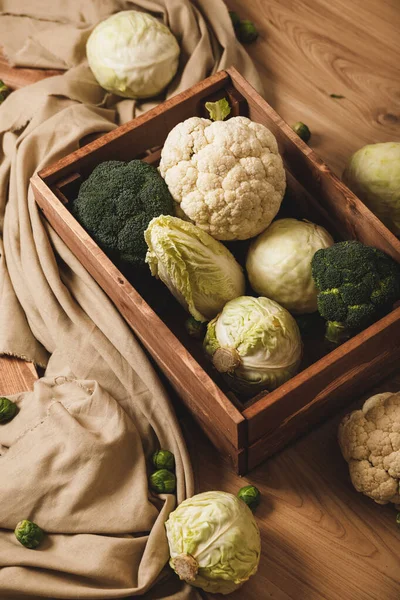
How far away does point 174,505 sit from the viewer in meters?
2.05

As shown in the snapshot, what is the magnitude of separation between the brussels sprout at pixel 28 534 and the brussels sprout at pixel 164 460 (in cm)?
35

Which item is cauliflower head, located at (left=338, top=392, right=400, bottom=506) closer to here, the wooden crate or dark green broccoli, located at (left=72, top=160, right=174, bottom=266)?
the wooden crate

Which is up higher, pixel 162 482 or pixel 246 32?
pixel 246 32

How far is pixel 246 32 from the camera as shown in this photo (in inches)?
107

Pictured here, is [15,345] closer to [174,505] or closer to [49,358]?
→ [49,358]

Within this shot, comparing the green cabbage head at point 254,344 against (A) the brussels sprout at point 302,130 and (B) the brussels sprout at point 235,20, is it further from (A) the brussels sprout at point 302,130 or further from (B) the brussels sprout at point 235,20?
(B) the brussels sprout at point 235,20

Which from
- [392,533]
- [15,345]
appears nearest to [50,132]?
[15,345]

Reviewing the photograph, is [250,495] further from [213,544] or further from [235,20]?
[235,20]

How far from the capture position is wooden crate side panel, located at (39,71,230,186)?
223 cm

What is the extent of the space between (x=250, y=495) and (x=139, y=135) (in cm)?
110

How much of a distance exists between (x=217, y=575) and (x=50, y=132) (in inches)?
56.3

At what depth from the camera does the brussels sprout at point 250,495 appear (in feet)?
6.69

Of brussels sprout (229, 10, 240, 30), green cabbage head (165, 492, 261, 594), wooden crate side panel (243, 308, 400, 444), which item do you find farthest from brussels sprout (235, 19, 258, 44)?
green cabbage head (165, 492, 261, 594)

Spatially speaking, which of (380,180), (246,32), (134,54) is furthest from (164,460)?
(246,32)
